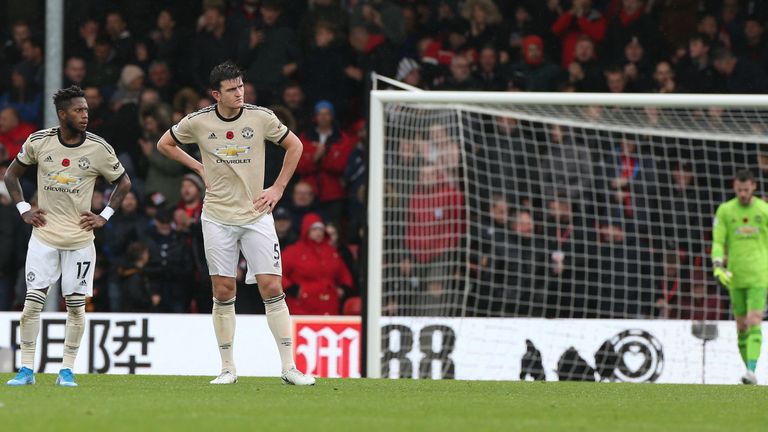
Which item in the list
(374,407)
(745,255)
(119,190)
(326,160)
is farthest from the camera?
(326,160)

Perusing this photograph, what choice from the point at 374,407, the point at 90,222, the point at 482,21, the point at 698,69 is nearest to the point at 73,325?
the point at 90,222

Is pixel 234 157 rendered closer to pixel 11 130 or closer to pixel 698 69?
pixel 11 130

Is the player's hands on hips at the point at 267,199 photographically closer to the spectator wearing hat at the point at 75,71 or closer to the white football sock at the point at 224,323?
the white football sock at the point at 224,323

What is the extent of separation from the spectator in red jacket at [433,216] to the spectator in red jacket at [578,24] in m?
2.68

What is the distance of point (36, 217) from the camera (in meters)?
9.92

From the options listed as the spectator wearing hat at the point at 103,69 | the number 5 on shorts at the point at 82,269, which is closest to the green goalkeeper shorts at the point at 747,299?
the number 5 on shorts at the point at 82,269

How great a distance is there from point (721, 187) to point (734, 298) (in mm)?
2491

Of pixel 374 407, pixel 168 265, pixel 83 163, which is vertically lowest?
pixel 374 407

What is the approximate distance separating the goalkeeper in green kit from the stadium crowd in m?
1.75

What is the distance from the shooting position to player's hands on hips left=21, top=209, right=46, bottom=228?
991 cm

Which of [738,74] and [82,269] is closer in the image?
[82,269]

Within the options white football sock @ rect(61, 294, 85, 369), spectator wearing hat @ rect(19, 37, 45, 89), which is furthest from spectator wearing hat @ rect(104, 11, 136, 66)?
white football sock @ rect(61, 294, 85, 369)

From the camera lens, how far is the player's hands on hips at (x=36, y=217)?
9.91 meters

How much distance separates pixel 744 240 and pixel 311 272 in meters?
4.60
